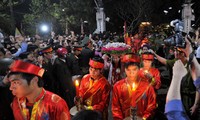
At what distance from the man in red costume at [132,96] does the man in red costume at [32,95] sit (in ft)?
5.46

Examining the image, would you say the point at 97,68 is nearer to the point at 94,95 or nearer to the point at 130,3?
the point at 94,95

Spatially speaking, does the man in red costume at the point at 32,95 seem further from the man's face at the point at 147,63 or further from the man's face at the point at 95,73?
the man's face at the point at 147,63

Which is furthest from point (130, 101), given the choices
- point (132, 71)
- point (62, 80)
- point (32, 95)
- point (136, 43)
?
point (136, 43)

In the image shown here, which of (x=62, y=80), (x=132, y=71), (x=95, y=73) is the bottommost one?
(x=62, y=80)

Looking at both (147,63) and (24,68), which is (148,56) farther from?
(24,68)

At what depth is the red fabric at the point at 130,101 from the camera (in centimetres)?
459

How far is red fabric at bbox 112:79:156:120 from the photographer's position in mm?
4586

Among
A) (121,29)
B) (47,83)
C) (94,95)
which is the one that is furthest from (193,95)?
(121,29)

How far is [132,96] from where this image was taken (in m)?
4.67

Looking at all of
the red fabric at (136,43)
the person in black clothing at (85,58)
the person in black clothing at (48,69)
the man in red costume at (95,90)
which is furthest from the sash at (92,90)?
the red fabric at (136,43)

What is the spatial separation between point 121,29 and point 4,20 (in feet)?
54.4

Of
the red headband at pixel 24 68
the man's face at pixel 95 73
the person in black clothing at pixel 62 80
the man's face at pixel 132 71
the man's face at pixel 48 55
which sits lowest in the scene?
the person in black clothing at pixel 62 80

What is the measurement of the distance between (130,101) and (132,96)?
10cm

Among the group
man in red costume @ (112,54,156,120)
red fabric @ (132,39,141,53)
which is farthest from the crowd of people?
red fabric @ (132,39,141,53)
